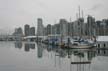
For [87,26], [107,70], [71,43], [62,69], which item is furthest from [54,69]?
[87,26]

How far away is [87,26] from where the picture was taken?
102 m

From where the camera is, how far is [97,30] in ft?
351

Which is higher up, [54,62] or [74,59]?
[74,59]

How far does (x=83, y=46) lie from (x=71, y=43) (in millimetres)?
6569

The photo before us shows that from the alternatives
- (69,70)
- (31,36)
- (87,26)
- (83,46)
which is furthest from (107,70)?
(31,36)

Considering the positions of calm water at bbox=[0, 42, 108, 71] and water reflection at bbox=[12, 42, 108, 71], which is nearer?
calm water at bbox=[0, 42, 108, 71]

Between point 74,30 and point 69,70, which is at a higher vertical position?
point 74,30

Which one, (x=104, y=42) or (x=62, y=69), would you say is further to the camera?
(x=104, y=42)

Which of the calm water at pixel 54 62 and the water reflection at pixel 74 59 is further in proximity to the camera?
the water reflection at pixel 74 59

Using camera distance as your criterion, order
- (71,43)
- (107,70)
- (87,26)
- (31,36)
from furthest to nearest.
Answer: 1. (31,36)
2. (87,26)
3. (71,43)
4. (107,70)

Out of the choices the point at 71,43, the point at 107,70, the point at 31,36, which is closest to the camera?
the point at 107,70

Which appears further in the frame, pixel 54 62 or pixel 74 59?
pixel 74 59

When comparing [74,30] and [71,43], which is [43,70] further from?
[74,30]

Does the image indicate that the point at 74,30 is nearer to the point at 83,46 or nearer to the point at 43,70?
the point at 83,46
